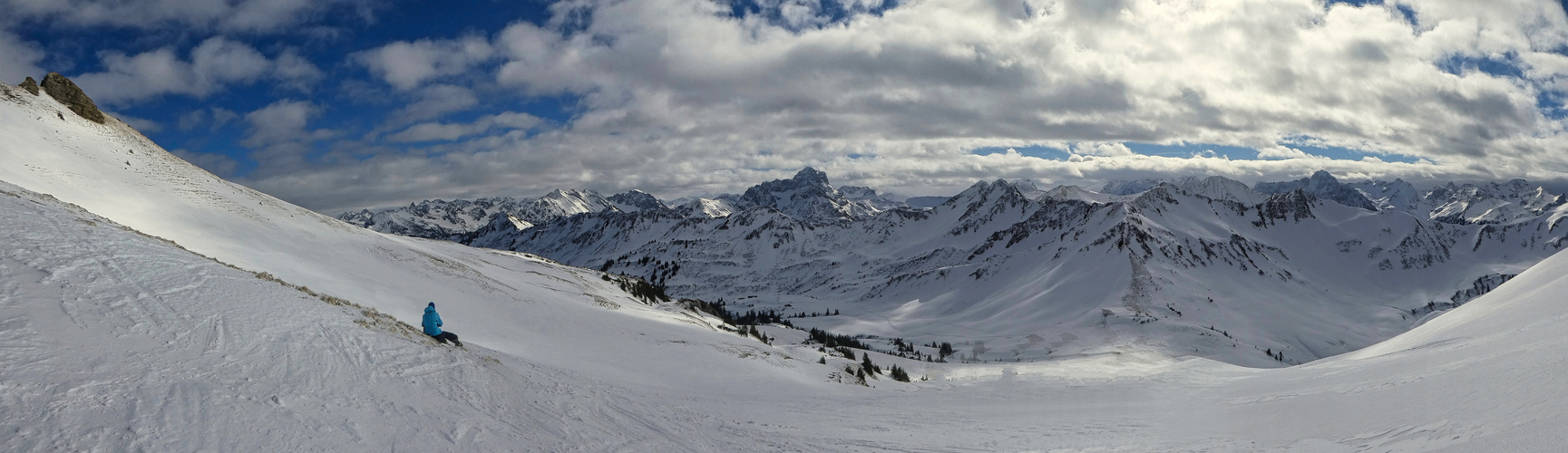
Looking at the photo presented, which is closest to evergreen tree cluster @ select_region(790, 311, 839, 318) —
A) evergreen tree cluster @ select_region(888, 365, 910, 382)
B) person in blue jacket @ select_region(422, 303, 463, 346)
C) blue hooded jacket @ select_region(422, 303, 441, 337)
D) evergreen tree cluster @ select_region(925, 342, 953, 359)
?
evergreen tree cluster @ select_region(925, 342, 953, 359)

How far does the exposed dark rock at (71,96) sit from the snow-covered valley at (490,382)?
15.1 metres

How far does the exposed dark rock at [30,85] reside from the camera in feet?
145

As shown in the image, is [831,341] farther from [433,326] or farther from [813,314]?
[813,314]

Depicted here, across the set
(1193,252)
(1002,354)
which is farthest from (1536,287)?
(1193,252)

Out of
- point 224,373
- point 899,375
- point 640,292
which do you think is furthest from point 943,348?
point 224,373

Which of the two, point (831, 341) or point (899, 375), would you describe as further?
point (831, 341)

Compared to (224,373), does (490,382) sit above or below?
below

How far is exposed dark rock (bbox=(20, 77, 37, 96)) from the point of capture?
44.1 meters

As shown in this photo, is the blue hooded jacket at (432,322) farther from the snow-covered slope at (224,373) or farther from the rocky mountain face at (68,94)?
the rocky mountain face at (68,94)

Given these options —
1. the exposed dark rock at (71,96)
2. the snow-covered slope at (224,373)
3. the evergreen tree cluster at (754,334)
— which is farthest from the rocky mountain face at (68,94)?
the evergreen tree cluster at (754,334)

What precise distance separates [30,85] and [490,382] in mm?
54730

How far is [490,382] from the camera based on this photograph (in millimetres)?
14266

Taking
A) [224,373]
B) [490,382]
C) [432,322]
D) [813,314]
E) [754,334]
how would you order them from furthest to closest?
[813,314], [754,334], [432,322], [490,382], [224,373]

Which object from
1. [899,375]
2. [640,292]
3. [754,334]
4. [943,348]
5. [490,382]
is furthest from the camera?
[943,348]
